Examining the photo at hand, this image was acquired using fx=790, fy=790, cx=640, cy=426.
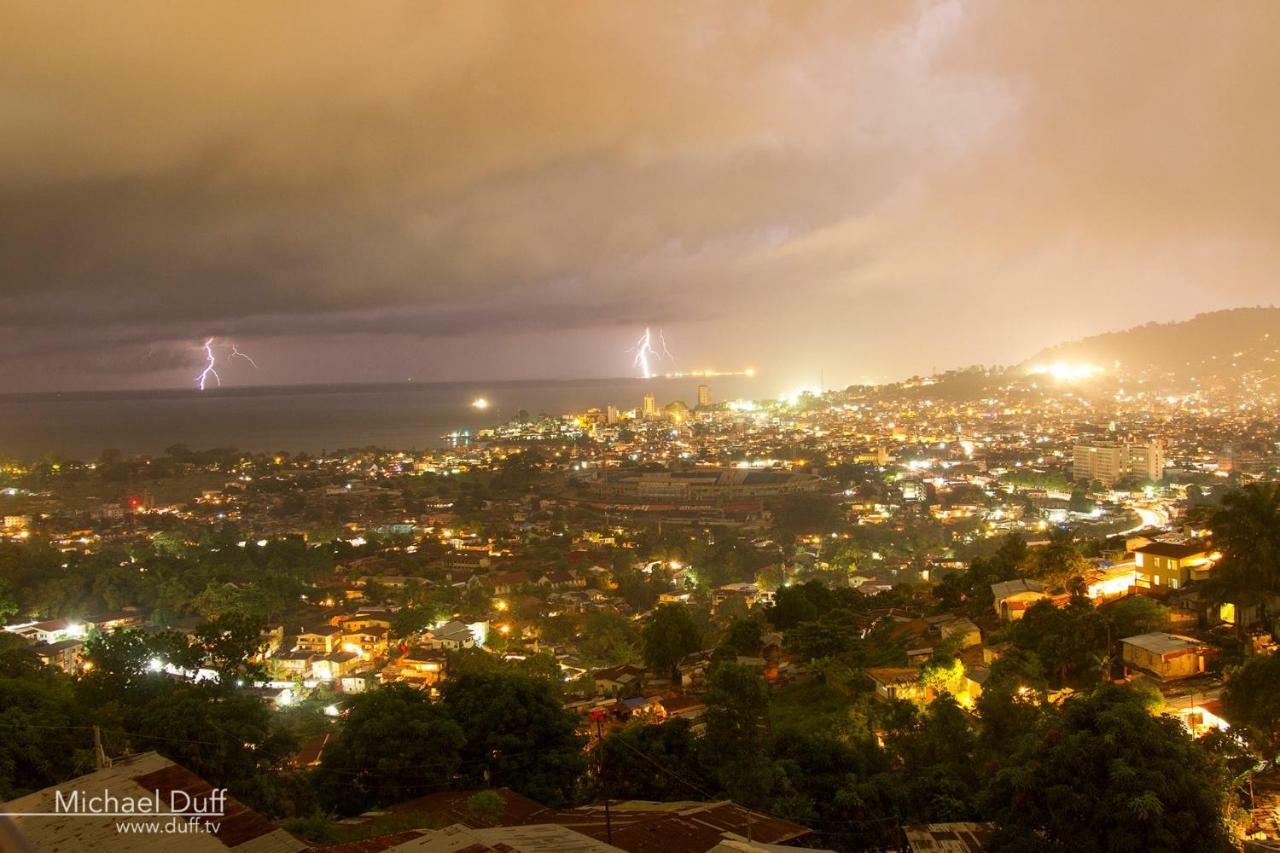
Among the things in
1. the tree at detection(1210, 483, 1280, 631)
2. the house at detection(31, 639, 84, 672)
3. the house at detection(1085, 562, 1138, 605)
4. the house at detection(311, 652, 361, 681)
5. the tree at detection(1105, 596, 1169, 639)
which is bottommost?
the house at detection(311, 652, 361, 681)

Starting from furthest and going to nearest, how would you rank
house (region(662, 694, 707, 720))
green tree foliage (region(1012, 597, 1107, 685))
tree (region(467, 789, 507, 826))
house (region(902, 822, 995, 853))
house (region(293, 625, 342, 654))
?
house (region(293, 625, 342, 654)) → house (region(662, 694, 707, 720)) → green tree foliage (region(1012, 597, 1107, 685)) → tree (region(467, 789, 507, 826)) → house (region(902, 822, 995, 853))

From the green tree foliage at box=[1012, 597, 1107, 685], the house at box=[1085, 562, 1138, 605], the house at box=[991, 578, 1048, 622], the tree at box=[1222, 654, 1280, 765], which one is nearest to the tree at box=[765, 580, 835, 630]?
the house at box=[991, 578, 1048, 622]

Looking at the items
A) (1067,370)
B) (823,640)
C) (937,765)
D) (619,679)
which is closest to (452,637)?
(619,679)

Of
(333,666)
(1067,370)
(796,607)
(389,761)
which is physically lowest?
(333,666)

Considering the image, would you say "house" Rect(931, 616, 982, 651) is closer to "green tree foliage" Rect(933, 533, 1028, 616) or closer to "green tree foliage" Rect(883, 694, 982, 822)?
"green tree foliage" Rect(933, 533, 1028, 616)

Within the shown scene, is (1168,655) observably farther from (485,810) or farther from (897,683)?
(485,810)

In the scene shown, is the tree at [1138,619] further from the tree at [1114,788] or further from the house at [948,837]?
the tree at [1114,788]

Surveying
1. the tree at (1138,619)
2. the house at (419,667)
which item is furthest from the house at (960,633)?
the house at (419,667)
